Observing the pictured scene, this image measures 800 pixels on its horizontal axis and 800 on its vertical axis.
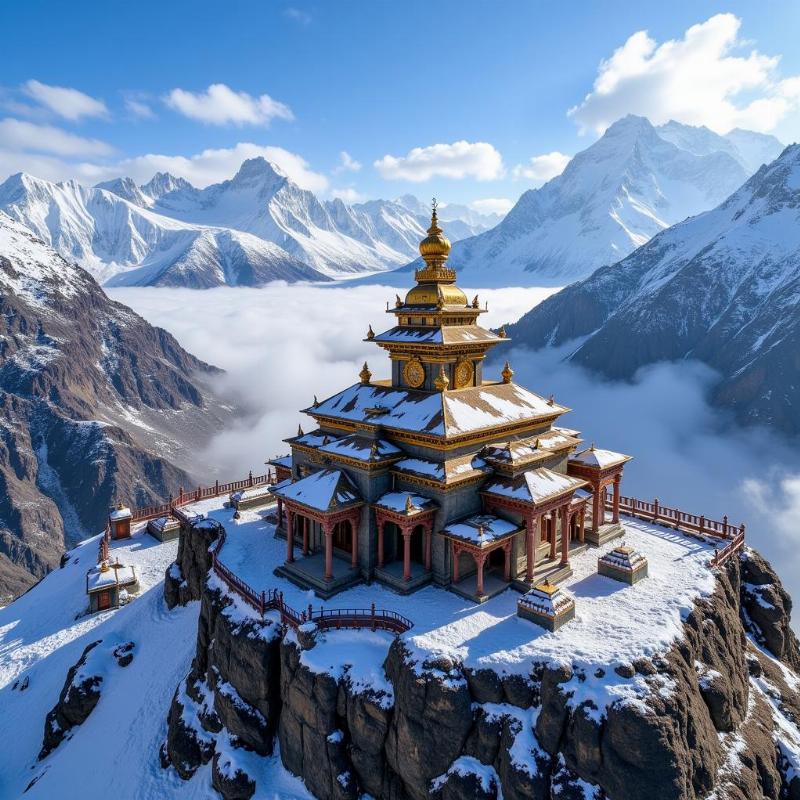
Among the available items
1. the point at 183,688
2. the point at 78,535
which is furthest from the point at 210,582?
the point at 78,535

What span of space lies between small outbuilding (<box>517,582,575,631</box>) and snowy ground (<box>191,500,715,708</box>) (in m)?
0.38

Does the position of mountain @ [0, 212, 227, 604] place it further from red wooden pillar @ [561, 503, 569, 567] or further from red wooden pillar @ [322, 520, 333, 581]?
red wooden pillar @ [561, 503, 569, 567]

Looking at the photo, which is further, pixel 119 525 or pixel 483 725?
pixel 119 525

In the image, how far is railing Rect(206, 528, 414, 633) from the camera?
2502cm

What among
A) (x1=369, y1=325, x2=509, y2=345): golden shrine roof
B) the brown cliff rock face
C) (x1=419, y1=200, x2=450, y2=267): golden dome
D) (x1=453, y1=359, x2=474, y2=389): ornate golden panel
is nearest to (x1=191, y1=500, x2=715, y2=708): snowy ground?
the brown cliff rock face

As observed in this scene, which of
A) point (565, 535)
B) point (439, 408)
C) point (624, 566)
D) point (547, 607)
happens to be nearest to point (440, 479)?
point (439, 408)

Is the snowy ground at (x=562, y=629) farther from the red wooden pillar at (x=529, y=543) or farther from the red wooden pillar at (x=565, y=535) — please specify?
the red wooden pillar at (x=529, y=543)

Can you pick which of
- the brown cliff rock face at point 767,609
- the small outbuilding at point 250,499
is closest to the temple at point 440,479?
the small outbuilding at point 250,499

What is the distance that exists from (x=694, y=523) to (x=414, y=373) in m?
21.0

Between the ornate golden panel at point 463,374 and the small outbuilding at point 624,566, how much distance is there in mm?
12490

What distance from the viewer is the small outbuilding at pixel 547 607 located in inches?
955

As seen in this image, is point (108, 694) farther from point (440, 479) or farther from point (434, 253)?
point (434, 253)

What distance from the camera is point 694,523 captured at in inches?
1470

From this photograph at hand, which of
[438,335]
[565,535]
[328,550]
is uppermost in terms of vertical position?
[438,335]
